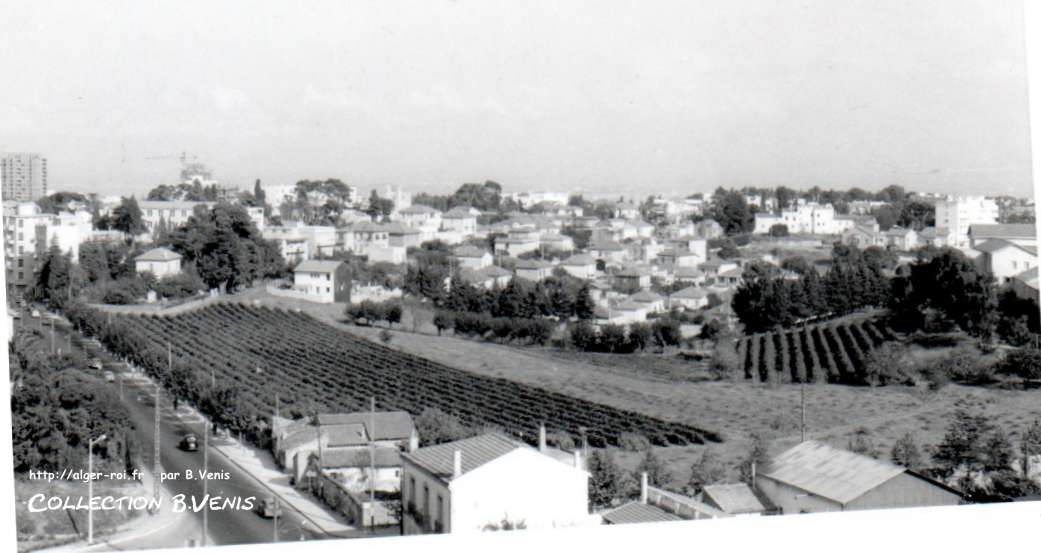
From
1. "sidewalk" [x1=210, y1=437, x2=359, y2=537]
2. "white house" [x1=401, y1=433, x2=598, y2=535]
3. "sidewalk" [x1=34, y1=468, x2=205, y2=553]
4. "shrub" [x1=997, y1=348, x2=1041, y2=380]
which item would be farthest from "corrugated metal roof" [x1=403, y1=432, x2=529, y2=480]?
"shrub" [x1=997, y1=348, x2=1041, y2=380]

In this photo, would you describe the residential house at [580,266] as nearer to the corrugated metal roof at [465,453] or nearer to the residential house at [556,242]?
the residential house at [556,242]

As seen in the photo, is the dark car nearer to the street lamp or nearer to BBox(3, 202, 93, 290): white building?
the street lamp

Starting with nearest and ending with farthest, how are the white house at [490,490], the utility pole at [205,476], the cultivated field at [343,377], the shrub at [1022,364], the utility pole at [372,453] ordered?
→ 1. the utility pole at [205,476]
2. the white house at [490,490]
3. the utility pole at [372,453]
4. the cultivated field at [343,377]
5. the shrub at [1022,364]

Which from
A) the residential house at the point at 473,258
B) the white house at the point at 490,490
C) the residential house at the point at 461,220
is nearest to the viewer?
the white house at the point at 490,490

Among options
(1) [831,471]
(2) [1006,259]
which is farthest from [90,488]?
(2) [1006,259]

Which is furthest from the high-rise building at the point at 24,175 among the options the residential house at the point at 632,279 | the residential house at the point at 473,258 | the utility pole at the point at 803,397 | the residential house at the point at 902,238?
the residential house at the point at 902,238

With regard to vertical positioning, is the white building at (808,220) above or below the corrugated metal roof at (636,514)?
above

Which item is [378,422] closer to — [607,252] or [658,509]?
[658,509]
